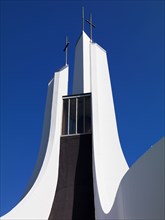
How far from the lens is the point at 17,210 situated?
862cm

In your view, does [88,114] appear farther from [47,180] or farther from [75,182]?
[47,180]

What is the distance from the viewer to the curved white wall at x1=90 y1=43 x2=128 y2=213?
952 cm

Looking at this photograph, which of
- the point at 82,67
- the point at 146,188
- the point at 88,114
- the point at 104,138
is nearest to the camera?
the point at 146,188

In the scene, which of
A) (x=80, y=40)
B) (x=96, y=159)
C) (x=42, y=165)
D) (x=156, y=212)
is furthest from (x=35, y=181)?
(x=80, y=40)

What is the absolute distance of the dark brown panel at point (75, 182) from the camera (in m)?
9.09

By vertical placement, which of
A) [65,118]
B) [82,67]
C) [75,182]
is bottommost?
[75,182]

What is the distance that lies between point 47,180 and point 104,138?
2685 mm

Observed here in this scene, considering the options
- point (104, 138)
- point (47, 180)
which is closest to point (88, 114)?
point (104, 138)

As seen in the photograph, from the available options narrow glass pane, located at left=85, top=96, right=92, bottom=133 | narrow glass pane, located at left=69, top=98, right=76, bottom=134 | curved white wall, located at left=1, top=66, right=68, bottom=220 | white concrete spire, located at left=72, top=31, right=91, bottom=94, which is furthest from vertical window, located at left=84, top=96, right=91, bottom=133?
curved white wall, located at left=1, top=66, right=68, bottom=220

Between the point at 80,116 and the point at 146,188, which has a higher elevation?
the point at 80,116

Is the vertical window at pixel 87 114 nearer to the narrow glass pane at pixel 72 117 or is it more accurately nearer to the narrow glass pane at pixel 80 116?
the narrow glass pane at pixel 80 116

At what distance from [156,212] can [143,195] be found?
0.58m

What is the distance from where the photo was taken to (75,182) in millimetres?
9820

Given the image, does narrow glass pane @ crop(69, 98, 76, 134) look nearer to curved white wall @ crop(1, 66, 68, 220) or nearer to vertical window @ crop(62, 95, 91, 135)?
vertical window @ crop(62, 95, 91, 135)
